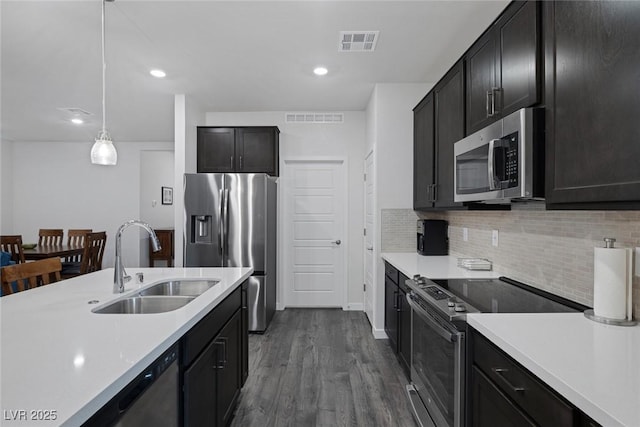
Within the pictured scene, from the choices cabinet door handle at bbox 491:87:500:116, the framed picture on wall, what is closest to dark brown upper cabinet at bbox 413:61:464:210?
cabinet door handle at bbox 491:87:500:116

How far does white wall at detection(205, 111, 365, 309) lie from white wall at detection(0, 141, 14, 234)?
18.9 feet

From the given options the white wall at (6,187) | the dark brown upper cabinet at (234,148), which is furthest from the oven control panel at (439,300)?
the white wall at (6,187)

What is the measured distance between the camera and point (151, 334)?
3.97ft

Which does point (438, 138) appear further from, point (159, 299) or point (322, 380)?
point (159, 299)

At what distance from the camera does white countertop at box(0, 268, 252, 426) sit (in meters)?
0.79

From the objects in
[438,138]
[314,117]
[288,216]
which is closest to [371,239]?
[288,216]

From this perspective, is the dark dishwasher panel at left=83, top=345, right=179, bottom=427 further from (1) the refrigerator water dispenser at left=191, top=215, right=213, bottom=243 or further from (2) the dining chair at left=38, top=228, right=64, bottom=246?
(2) the dining chair at left=38, top=228, right=64, bottom=246

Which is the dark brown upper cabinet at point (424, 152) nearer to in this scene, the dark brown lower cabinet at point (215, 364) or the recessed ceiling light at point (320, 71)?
the recessed ceiling light at point (320, 71)

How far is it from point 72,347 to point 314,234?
393 cm

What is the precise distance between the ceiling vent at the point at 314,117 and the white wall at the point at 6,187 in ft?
19.4

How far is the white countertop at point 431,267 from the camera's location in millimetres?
2441

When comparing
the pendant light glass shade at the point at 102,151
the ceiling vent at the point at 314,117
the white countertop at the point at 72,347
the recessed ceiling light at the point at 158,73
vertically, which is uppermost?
the recessed ceiling light at the point at 158,73

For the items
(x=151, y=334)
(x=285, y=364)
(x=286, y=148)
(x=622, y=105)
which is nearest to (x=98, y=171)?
(x=286, y=148)

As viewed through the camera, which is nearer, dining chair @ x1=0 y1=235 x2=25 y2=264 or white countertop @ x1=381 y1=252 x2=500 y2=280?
white countertop @ x1=381 y1=252 x2=500 y2=280
